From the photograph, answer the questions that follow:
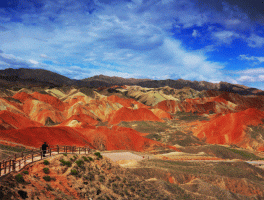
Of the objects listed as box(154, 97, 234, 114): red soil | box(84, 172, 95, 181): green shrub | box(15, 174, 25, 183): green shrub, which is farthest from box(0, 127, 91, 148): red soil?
box(154, 97, 234, 114): red soil

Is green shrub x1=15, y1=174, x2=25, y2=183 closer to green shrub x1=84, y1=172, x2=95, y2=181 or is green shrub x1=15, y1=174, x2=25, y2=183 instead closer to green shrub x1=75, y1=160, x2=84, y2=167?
green shrub x1=84, y1=172, x2=95, y2=181

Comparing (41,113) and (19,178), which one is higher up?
(41,113)

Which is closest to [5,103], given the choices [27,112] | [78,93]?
[27,112]

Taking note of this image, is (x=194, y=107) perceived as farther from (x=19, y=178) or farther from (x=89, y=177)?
(x=19, y=178)

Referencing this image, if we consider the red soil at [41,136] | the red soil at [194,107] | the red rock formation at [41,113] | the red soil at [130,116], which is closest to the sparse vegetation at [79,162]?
the red soil at [41,136]

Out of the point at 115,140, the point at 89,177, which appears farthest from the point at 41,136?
the point at 89,177

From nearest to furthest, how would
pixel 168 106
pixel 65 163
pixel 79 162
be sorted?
pixel 65 163
pixel 79 162
pixel 168 106

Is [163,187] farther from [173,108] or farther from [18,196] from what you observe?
[173,108]

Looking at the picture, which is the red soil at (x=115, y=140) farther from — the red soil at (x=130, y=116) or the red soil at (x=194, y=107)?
the red soil at (x=194, y=107)
